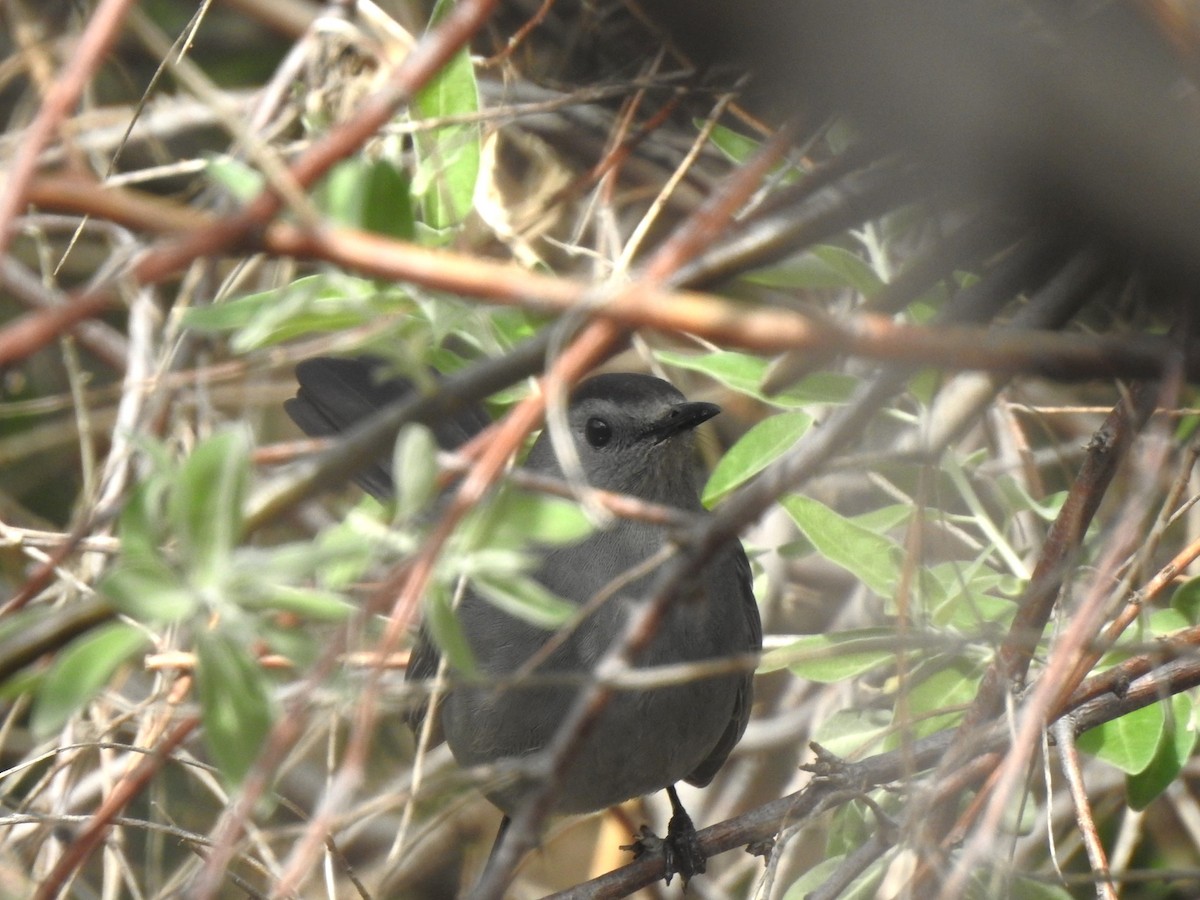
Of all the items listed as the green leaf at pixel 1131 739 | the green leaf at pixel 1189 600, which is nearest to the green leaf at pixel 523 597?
the green leaf at pixel 1131 739

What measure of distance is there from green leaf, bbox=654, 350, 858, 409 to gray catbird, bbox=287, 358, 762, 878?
0.53 m

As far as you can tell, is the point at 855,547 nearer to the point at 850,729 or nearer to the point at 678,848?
the point at 850,729

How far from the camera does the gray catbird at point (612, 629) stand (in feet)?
9.95

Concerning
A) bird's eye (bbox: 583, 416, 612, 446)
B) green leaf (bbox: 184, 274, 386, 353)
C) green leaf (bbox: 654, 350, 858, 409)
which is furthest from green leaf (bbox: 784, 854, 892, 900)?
green leaf (bbox: 184, 274, 386, 353)

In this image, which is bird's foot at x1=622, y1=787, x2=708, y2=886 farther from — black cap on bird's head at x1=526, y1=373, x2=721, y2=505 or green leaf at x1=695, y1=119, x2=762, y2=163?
green leaf at x1=695, y1=119, x2=762, y2=163

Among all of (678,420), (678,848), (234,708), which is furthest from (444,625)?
(678,848)

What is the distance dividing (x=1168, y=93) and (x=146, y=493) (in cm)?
113

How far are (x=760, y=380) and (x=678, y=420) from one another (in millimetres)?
867

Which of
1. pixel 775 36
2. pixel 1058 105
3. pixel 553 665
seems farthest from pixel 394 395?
pixel 1058 105

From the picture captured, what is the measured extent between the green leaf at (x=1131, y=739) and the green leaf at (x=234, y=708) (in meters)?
1.65

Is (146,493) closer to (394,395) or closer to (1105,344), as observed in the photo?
(1105,344)

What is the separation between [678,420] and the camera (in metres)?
3.29

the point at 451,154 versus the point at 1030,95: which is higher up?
the point at 1030,95

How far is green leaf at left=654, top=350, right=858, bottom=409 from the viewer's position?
2.44 metres
